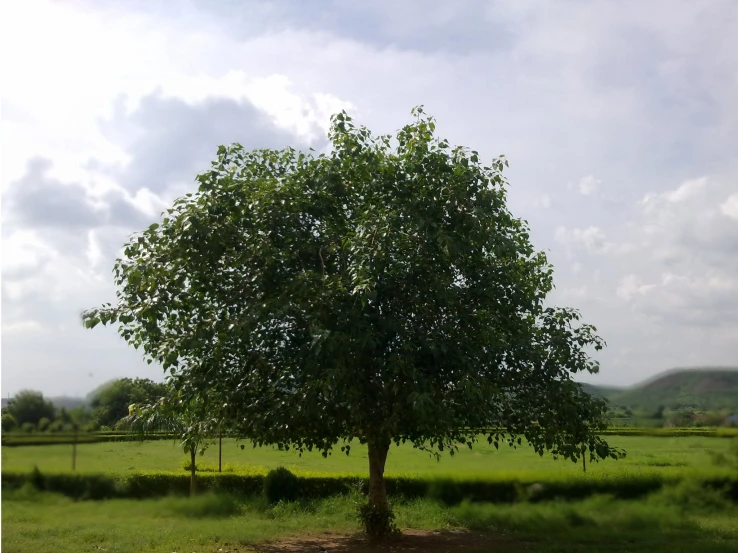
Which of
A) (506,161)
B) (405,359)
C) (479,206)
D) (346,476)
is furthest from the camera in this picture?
(346,476)

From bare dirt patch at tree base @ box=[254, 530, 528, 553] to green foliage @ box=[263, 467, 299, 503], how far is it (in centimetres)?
387

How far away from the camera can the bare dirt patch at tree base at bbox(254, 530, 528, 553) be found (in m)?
11.1

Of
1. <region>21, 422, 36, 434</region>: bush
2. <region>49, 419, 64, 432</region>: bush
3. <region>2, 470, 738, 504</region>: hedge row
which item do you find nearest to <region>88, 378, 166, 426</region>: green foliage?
<region>49, 419, 64, 432</region>: bush

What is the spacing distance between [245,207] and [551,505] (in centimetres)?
908

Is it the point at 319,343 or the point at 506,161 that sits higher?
the point at 506,161

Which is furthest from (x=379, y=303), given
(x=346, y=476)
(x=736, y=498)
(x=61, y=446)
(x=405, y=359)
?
(x=736, y=498)

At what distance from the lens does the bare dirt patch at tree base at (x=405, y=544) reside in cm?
1112

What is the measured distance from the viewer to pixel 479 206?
403 inches

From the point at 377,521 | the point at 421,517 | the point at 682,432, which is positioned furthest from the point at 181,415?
the point at 682,432

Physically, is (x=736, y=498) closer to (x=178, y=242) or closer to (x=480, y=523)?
(x=480, y=523)

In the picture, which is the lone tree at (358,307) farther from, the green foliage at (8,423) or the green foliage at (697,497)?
the green foliage at (697,497)

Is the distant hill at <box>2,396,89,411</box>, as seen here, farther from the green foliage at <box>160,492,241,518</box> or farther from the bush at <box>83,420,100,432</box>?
the green foliage at <box>160,492,241,518</box>

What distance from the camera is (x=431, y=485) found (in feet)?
51.4

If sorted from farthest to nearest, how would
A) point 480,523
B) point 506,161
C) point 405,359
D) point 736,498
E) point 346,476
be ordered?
point 346,476 < point 736,498 < point 480,523 < point 506,161 < point 405,359
